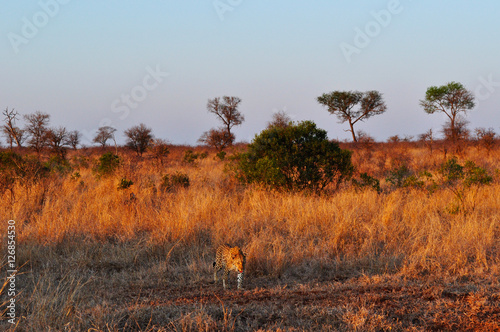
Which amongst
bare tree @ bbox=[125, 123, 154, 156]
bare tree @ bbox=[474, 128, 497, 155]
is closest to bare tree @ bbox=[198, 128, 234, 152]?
bare tree @ bbox=[125, 123, 154, 156]

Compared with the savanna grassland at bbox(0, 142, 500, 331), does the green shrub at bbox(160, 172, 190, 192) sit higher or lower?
higher

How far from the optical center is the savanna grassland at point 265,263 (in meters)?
3.26

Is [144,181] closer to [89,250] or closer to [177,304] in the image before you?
[89,250]

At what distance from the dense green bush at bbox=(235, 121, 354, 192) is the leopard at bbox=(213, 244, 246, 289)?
4.29 meters

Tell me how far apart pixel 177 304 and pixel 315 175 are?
5815mm

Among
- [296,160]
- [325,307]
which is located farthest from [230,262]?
[296,160]

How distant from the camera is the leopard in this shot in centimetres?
405

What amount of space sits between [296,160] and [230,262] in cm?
510

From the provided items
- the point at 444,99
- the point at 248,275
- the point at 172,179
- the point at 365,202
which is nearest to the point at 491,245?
the point at 365,202

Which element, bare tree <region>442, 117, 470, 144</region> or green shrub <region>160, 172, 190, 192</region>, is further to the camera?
bare tree <region>442, 117, 470, 144</region>

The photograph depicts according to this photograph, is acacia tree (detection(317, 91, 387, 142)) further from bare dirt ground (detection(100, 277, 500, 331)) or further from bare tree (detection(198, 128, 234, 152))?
bare dirt ground (detection(100, 277, 500, 331))

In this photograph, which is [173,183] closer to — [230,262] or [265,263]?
[265,263]

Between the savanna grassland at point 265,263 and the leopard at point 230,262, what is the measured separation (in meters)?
0.16

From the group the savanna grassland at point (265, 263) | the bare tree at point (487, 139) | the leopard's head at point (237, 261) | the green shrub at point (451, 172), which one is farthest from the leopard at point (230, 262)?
the bare tree at point (487, 139)
